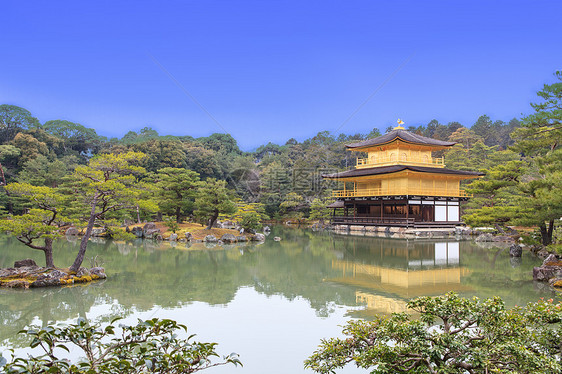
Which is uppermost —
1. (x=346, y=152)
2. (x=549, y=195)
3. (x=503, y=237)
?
(x=346, y=152)

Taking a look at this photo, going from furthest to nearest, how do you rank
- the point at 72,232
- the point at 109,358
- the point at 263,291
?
the point at 72,232 < the point at 263,291 < the point at 109,358

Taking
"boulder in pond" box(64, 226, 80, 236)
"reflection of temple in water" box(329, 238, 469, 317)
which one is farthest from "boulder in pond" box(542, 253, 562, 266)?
"boulder in pond" box(64, 226, 80, 236)

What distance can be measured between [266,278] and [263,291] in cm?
155

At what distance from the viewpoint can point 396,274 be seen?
429 inches

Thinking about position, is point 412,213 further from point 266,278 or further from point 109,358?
point 109,358

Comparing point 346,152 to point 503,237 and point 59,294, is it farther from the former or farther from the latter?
point 59,294

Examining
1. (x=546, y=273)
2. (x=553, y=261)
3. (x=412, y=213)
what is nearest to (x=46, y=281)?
(x=546, y=273)

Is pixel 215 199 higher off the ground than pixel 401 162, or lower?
lower

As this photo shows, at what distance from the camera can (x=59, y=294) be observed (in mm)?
8336

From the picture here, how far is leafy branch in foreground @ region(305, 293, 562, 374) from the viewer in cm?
300

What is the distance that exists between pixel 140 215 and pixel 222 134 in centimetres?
3441

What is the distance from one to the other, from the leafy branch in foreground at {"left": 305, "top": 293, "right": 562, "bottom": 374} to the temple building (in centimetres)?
2164

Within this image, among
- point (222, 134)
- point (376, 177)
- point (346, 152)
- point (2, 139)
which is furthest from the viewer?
point (222, 134)

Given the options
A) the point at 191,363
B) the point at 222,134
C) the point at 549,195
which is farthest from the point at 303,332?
the point at 222,134
